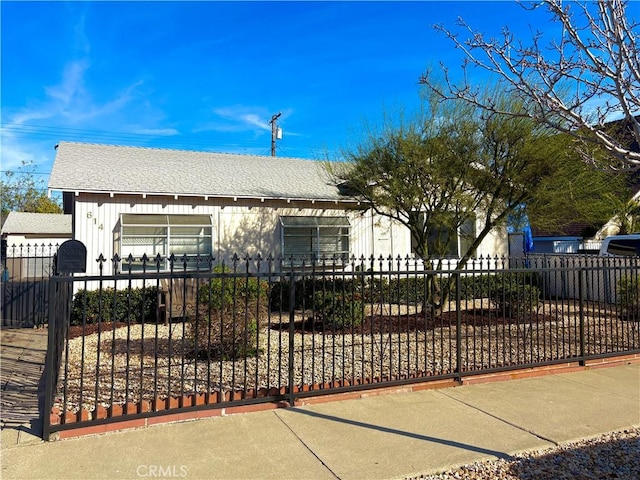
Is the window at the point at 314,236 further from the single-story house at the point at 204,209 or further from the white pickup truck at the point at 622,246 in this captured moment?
the white pickup truck at the point at 622,246

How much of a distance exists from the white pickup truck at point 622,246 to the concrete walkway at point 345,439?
9.25 metres

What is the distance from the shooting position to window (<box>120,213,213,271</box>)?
11094mm

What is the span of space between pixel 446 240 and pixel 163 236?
6.93 m

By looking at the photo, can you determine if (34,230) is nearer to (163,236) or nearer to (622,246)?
(163,236)

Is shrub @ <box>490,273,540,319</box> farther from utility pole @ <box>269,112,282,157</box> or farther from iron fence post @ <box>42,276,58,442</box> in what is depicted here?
utility pole @ <box>269,112,282,157</box>

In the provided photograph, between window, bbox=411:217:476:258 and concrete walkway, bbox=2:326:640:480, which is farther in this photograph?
window, bbox=411:217:476:258

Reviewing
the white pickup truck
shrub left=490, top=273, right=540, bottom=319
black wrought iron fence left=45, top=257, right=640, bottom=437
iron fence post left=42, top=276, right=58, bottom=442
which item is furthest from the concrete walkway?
the white pickup truck

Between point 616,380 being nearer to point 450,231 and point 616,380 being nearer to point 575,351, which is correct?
point 575,351

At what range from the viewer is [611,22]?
398cm

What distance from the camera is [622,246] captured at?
13102mm

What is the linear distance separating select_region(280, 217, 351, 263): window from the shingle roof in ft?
2.46

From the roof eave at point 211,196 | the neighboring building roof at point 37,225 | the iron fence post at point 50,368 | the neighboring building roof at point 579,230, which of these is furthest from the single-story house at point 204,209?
the neighboring building roof at point 37,225

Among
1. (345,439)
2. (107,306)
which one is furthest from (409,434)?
(107,306)

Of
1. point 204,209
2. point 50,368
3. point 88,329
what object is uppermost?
point 204,209
